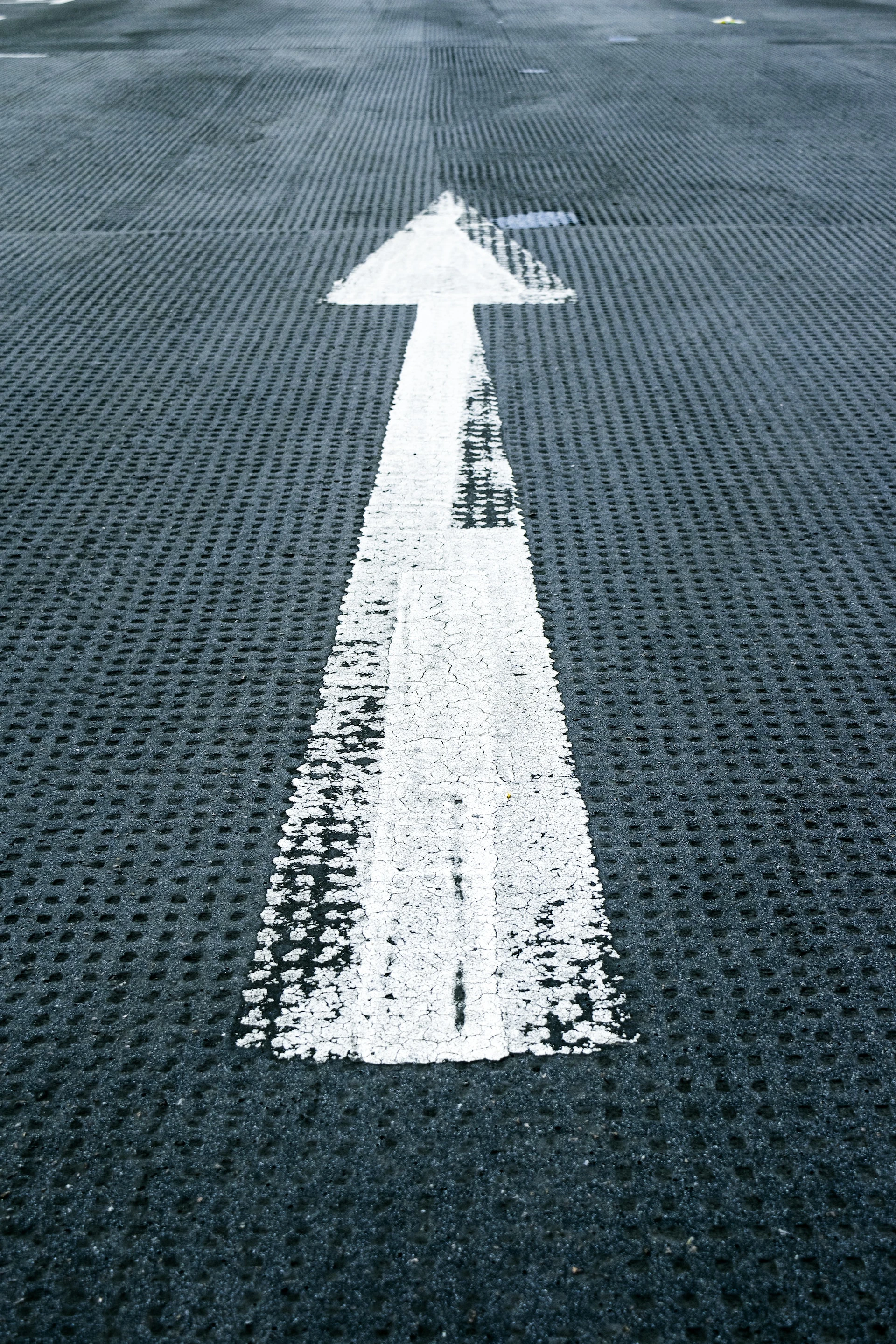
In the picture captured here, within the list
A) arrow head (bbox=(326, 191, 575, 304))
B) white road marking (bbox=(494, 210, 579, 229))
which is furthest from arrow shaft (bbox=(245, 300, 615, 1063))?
white road marking (bbox=(494, 210, 579, 229))

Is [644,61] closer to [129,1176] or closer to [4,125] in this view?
[4,125]

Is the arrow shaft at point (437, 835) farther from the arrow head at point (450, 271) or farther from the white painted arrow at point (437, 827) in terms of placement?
the arrow head at point (450, 271)

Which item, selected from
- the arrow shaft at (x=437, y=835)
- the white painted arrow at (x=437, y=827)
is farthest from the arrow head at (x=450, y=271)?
the arrow shaft at (x=437, y=835)

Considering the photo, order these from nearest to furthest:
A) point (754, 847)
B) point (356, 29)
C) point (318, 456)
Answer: point (754, 847) → point (318, 456) → point (356, 29)

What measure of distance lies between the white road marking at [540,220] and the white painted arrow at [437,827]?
1382mm

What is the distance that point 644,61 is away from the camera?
508cm

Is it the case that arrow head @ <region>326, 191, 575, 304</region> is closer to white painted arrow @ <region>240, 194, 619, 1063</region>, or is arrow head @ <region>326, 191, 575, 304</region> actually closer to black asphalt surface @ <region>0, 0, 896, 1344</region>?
black asphalt surface @ <region>0, 0, 896, 1344</region>

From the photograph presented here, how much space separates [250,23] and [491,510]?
5.52 m

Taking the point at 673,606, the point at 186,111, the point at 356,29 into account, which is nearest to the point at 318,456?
the point at 673,606

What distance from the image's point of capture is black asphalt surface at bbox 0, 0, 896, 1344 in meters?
0.82

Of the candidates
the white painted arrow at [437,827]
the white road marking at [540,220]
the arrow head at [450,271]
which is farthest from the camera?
the white road marking at [540,220]

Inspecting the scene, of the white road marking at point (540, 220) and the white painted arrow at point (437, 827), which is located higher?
the white road marking at point (540, 220)

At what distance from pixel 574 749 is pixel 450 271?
172 cm

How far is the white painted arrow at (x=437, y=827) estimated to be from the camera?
0.99m
